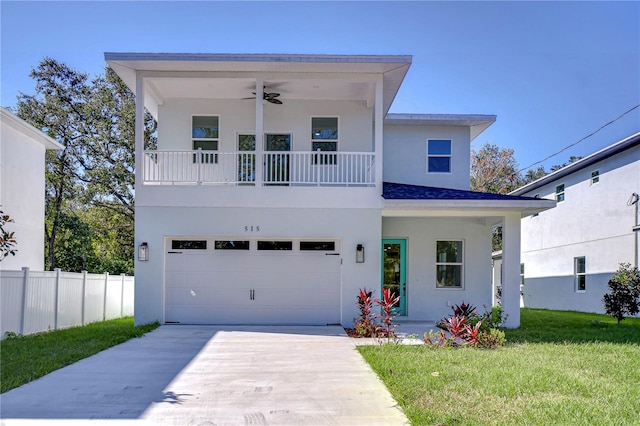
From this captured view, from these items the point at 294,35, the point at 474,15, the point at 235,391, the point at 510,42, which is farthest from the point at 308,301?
the point at 510,42

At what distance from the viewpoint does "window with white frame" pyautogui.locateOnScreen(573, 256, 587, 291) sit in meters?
18.5

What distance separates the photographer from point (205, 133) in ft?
44.9

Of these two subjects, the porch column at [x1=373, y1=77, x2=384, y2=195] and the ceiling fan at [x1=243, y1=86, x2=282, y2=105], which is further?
the ceiling fan at [x1=243, y1=86, x2=282, y2=105]

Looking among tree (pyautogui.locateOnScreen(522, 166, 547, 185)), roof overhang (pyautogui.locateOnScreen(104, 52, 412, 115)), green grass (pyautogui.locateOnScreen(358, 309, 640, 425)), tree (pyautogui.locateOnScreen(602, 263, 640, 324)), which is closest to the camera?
green grass (pyautogui.locateOnScreen(358, 309, 640, 425))

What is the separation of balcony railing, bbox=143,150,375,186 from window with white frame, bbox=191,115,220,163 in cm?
25

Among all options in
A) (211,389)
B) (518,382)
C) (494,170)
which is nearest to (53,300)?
(211,389)

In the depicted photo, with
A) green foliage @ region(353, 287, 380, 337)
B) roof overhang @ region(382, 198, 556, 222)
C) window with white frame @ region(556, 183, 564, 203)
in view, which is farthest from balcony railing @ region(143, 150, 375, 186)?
window with white frame @ region(556, 183, 564, 203)

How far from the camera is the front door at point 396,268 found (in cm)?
1358

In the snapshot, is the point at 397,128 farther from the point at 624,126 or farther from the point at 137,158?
the point at 624,126

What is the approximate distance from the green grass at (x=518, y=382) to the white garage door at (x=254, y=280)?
11.1ft

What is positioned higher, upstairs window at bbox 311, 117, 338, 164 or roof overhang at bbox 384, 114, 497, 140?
roof overhang at bbox 384, 114, 497, 140

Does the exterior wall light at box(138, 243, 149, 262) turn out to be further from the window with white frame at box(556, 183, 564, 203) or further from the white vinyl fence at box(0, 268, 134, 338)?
the window with white frame at box(556, 183, 564, 203)

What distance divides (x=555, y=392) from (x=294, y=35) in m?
12.3

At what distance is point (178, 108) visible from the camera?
13.6m
